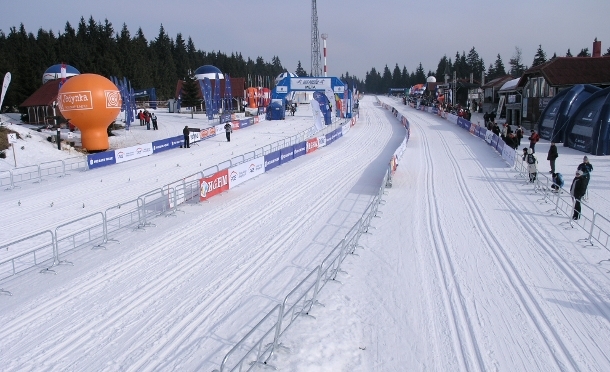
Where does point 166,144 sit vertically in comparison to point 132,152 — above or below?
above

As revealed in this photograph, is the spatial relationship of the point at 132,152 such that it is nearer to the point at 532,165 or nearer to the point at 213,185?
the point at 213,185

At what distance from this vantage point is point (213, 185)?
16109 mm

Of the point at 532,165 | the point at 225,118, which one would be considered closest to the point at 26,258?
the point at 532,165

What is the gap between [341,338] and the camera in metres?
6.93

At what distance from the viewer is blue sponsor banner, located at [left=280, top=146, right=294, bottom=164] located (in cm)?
2298

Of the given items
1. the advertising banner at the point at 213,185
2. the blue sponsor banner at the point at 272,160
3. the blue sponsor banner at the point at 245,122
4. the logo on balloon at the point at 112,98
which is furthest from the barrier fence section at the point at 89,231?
the blue sponsor banner at the point at 245,122

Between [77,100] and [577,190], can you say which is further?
[77,100]

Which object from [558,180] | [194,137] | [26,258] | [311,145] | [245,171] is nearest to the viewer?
[26,258]

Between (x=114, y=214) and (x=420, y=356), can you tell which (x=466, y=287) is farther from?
(x=114, y=214)

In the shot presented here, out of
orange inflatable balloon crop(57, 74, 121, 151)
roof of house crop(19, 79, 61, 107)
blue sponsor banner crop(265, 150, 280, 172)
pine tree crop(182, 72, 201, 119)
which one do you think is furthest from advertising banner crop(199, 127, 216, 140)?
pine tree crop(182, 72, 201, 119)

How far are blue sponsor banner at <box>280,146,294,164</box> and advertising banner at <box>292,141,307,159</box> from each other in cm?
38

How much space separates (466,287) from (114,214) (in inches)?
421

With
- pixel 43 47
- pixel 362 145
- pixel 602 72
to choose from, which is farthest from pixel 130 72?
pixel 602 72

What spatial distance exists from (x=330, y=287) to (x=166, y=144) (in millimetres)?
22448
